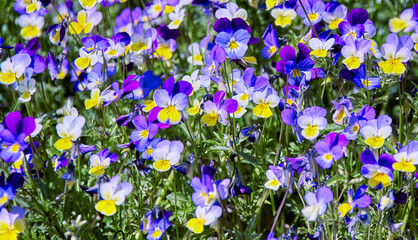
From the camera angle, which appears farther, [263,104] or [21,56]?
[21,56]

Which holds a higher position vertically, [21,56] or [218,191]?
[21,56]

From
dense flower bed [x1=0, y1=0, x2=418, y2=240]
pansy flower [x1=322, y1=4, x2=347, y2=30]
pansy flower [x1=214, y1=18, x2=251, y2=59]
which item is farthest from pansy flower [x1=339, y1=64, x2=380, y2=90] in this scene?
pansy flower [x1=214, y1=18, x2=251, y2=59]

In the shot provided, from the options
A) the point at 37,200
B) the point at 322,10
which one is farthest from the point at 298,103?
the point at 37,200

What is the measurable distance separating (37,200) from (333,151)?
1.10m

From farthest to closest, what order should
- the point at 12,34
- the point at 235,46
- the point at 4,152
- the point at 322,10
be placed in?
1. the point at 12,34
2. the point at 322,10
3. the point at 235,46
4. the point at 4,152

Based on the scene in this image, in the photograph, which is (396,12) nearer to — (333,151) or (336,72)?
(336,72)

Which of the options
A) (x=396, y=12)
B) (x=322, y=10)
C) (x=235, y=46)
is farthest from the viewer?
(x=396, y=12)

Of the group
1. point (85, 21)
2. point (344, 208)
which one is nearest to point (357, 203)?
point (344, 208)

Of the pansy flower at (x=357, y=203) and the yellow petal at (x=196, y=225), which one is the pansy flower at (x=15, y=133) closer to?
the yellow petal at (x=196, y=225)

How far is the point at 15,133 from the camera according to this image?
1743mm

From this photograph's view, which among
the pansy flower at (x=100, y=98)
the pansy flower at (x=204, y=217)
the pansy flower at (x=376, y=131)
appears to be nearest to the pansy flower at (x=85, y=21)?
the pansy flower at (x=100, y=98)

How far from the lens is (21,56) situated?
213 cm

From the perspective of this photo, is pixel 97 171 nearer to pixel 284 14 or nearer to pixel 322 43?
pixel 322 43

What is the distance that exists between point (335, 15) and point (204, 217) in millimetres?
1117
